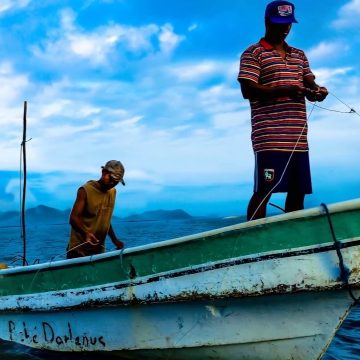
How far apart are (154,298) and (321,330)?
53.7 inches

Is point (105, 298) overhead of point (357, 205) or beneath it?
beneath

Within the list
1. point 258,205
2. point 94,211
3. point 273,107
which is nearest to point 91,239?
point 94,211

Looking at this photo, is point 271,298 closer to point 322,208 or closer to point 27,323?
point 322,208

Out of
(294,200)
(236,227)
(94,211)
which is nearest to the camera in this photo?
(236,227)

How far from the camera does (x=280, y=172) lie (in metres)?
4.37

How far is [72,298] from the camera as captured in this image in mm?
5082

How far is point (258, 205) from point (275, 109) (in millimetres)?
807

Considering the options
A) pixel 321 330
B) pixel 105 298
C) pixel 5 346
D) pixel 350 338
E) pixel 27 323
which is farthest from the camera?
pixel 350 338

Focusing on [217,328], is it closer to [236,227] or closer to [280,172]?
[236,227]

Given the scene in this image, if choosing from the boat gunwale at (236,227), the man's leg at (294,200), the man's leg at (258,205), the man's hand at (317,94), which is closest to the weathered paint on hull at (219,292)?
the boat gunwale at (236,227)

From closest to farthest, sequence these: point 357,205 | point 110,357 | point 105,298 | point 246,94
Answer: point 357,205
point 246,94
point 105,298
point 110,357

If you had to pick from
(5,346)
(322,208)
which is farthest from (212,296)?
(5,346)

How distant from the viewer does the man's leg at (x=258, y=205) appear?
4336mm

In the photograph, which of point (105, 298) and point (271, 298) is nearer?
point (271, 298)
